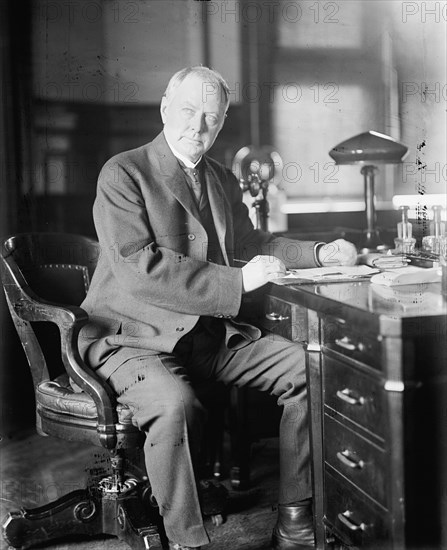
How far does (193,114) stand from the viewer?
261 cm

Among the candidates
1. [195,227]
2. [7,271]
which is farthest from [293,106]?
[7,271]

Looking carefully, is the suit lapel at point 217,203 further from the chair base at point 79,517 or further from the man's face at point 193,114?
the chair base at point 79,517

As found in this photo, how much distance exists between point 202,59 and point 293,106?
0.68m

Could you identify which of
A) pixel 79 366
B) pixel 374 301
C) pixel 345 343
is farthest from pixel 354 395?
pixel 79 366

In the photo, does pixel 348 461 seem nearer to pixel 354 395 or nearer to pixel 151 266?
pixel 354 395

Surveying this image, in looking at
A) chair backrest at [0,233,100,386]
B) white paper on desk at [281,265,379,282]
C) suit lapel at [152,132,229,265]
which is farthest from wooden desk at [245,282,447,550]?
chair backrest at [0,233,100,386]

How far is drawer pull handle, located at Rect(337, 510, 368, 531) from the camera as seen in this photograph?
2070mm

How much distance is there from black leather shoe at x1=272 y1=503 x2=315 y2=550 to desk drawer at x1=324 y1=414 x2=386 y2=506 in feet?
1.06

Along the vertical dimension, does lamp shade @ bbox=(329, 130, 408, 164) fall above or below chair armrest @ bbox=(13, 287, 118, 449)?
above

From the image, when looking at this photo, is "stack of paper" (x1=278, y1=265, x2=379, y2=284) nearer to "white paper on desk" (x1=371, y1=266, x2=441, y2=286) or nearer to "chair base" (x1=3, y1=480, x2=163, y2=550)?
"white paper on desk" (x1=371, y1=266, x2=441, y2=286)

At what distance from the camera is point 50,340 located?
2.96 meters

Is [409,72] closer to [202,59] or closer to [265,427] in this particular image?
[202,59]

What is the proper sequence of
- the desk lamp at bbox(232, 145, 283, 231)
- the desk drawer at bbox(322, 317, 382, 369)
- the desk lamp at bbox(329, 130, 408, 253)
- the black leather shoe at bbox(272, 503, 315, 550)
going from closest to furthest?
the desk drawer at bbox(322, 317, 382, 369) < the black leather shoe at bbox(272, 503, 315, 550) < the desk lamp at bbox(329, 130, 408, 253) < the desk lamp at bbox(232, 145, 283, 231)

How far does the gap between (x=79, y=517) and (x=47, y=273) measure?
35.9 inches
